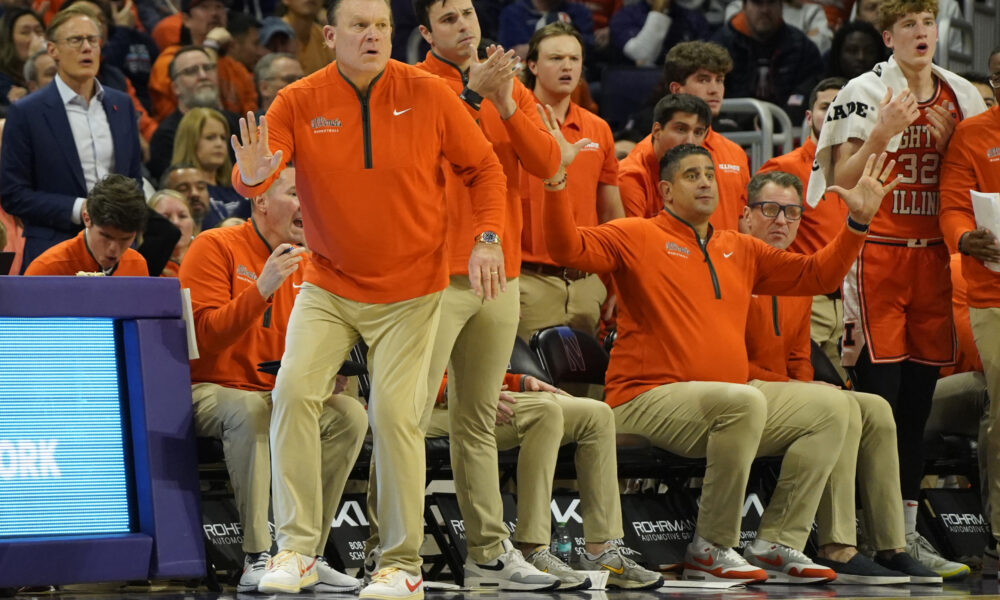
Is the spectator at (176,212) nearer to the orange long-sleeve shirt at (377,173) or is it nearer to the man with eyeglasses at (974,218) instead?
the orange long-sleeve shirt at (377,173)

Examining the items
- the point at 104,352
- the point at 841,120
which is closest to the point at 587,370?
the point at 841,120

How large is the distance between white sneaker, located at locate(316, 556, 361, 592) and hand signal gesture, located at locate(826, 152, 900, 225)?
8.36 feet

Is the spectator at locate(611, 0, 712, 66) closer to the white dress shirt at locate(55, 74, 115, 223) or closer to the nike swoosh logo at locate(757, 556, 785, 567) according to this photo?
the white dress shirt at locate(55, 74, 115, 223)

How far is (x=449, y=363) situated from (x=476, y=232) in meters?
0.65

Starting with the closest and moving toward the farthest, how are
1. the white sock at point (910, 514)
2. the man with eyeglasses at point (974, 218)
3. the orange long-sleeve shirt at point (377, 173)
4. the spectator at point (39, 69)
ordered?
the orange long-sleeve shirt at point (377, 173)
the man with eyeglasses at point (974, 218)
the white sock at point (910, 514)
the spectator at point (39, 69)

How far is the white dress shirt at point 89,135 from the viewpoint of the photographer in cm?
751

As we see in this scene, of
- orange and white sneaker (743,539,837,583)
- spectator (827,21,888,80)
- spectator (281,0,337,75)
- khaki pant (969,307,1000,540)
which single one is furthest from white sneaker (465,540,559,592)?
spectator (281,0,337,75)

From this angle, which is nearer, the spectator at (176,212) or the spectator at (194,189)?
the spectator at (176,212)

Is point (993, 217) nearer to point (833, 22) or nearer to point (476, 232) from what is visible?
point (476, 232)

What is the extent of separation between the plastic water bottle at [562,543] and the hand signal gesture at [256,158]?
2.11 metres

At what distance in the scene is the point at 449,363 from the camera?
219 inches

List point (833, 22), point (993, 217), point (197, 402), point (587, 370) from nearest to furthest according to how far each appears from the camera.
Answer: point (197, 402) < point (993, 217) < point (587, 370) < point (833, 22)

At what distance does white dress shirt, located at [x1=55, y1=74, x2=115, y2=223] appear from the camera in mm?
7512

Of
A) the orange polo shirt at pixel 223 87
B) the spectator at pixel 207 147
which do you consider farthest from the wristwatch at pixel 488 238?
the orange polo shirt at pixel 223 87
